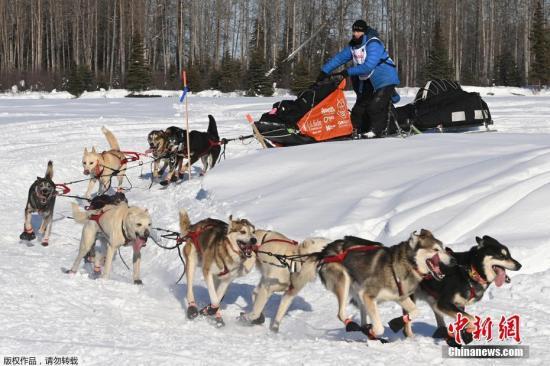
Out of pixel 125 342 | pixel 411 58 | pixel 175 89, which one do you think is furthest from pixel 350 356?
pixel 411 58

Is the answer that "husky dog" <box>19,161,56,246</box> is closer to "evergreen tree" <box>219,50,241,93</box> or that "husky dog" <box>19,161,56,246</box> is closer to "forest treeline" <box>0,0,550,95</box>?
"evergreen tree" <box>219,50,241,93</box>

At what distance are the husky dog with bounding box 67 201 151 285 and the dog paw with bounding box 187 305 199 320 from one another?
3.25ft

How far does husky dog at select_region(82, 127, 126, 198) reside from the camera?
9000 millimetres

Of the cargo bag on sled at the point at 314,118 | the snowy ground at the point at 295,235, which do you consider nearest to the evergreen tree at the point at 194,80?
the snowy ground at the point at 295,235

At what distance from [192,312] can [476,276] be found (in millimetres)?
1878

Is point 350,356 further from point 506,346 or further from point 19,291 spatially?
point 19,291

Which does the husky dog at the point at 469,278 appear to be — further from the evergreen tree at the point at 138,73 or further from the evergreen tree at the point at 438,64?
the evergreen tree at the point at 438,64

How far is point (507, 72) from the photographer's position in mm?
36281

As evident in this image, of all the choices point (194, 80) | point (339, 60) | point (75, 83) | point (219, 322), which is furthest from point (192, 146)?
point (75, 83)

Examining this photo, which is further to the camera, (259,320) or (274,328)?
(259,320)

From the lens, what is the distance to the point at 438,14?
4397cm

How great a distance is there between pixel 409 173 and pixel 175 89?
25.5m

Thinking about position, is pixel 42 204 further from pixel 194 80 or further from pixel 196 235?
pixel 194 80

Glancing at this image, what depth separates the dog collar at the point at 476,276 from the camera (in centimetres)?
395
